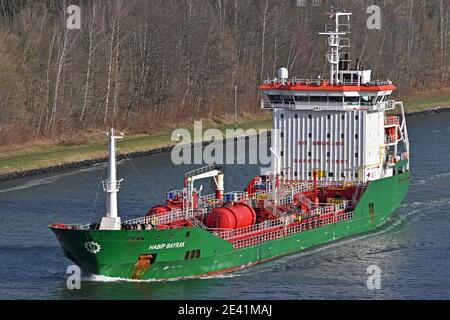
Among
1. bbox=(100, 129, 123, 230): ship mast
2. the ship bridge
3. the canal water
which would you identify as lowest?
the canal water

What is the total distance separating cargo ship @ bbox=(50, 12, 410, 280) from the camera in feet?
200

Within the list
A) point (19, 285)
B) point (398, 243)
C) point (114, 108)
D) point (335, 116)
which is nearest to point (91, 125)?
point (114, 108)

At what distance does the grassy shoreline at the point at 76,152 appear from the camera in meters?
94.2

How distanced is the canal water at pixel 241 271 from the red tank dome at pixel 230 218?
243 cm

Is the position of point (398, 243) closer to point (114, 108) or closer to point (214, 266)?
point (214, 266)

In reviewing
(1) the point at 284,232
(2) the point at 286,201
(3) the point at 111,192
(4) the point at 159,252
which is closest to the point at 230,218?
(1) the point at 284,232

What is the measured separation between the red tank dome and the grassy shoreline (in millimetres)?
28151

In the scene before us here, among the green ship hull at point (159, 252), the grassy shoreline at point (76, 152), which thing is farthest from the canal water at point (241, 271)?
the grassy shoreline at point (76, 152)

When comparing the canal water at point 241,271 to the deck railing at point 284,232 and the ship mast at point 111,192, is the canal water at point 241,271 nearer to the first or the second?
the deck railing at point 284,232

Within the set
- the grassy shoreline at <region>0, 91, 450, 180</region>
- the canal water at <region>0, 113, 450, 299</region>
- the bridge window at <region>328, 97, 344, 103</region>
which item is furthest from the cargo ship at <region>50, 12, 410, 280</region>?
the grassy shoreline at <region>0, 91, 450, 180</region>

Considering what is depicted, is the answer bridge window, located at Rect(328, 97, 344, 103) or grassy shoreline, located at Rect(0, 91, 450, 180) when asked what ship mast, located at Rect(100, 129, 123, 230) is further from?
grassy shoreline, located at Rect(0, 91, 450, 180)

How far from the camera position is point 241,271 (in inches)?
2564

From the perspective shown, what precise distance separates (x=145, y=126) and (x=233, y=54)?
17494 mm

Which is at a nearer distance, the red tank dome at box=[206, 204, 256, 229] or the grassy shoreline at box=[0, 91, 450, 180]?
the red tank dome at box=[206, 204, 256, 229]
